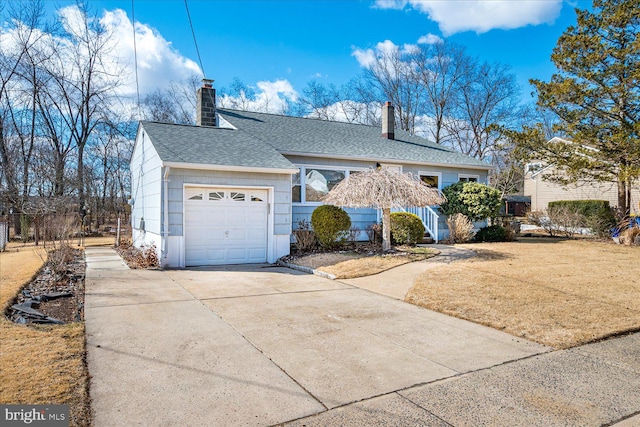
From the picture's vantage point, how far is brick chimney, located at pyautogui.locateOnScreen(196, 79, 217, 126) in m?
16.6

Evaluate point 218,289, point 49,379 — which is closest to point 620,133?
point 218,289

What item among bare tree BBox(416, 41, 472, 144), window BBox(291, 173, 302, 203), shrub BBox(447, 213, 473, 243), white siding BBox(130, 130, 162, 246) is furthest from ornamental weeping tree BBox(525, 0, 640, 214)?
bare tree BBox(416, 41, 472, 144)

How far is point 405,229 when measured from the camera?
44.4 feet

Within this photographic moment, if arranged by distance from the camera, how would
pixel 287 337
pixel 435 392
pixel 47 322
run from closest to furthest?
pixel 435 392 < pixel 287 337 < pixel 47 322

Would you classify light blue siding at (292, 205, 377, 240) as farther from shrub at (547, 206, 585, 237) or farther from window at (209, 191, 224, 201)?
shrub at (547, 206, 585, 237)

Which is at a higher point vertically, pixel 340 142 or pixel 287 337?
pixel 340 142

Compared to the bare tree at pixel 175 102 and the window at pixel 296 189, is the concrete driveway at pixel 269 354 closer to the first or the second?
the window at pixel 296 189

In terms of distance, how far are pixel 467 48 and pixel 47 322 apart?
36.4m

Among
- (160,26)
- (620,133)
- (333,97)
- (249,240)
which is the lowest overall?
(249,240)

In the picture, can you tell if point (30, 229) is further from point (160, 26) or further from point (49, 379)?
point (49, 379)

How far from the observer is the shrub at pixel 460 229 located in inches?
586

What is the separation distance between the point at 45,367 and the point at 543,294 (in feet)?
25.1

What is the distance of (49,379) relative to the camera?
376 cm

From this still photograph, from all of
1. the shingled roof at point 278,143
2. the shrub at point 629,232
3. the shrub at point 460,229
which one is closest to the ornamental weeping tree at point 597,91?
the shrub at point 629,232
